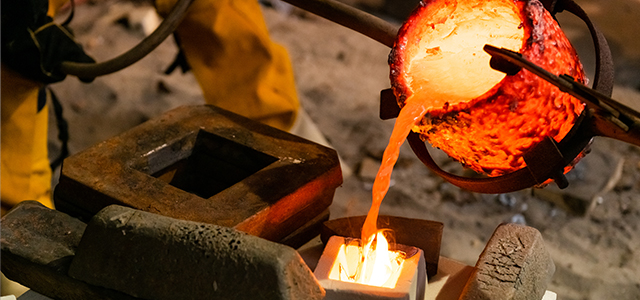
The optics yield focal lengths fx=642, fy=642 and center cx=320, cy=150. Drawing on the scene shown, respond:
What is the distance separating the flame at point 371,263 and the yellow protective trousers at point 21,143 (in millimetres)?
1459

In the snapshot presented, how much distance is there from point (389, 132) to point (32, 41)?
204 centimetres

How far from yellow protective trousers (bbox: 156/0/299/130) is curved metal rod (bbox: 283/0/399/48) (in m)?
1.01

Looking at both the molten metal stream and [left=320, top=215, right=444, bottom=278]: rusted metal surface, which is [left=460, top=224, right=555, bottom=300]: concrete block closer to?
[left=320, top=215, right=444, bottom=278]: rusted metal surface

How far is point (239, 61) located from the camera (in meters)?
2.86

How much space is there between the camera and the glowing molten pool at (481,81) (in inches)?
50.3

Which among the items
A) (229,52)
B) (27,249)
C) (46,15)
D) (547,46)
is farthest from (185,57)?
(547,46)

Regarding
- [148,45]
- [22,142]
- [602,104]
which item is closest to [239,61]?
[148,45]

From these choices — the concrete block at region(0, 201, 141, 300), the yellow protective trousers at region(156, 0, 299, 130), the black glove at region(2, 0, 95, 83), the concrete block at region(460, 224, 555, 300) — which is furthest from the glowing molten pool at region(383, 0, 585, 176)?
the yellow protective trousers at region(156, 0, 299, 130)

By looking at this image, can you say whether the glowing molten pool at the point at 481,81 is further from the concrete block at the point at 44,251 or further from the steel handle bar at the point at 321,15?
the concrete block at the point at 44,251

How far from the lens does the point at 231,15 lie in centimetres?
278

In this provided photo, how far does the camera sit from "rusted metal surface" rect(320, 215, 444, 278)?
1.71 m

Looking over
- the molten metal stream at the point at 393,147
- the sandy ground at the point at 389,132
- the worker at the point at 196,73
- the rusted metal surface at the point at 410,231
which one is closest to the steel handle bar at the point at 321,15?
the worker at the point at 196,73

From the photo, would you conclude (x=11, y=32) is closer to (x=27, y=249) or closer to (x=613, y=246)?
(x=27, y=249)

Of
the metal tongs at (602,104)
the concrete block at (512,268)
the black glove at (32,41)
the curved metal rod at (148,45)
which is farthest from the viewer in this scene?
the black glove at (32,41)
